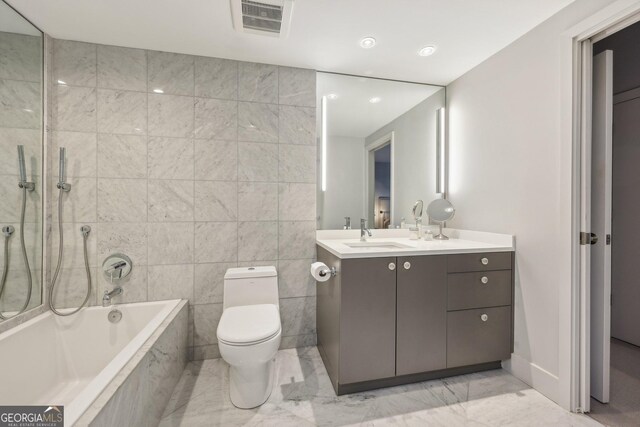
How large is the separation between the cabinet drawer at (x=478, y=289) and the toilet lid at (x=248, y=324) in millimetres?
1120

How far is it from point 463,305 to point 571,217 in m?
0.77

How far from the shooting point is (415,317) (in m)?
1.66

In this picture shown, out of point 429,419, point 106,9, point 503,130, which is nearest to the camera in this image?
point 429,419

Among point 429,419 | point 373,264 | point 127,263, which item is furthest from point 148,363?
point 429,419

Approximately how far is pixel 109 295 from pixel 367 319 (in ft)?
5.62

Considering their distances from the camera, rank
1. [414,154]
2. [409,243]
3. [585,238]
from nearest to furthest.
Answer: [585,238], [409,243], [414,154]

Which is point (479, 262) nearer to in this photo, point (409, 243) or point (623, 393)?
point (409, 243)

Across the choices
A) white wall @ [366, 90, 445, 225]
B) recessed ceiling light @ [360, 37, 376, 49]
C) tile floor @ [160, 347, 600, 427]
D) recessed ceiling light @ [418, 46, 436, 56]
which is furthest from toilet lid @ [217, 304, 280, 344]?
recessed ceiling light @ [418, 46, 436, 56]

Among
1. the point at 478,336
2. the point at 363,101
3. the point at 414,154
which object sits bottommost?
the point at 478,336

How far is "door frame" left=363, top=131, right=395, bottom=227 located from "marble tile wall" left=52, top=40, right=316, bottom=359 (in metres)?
0.47

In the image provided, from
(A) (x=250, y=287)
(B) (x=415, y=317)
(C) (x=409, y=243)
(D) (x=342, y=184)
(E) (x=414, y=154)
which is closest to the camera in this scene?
(B) (x=415, y=317)

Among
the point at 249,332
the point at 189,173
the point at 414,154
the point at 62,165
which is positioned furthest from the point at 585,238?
the point at 62,165

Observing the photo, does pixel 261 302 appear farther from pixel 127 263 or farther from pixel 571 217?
pixel 571 217

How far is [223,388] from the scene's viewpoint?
1.70 meters
